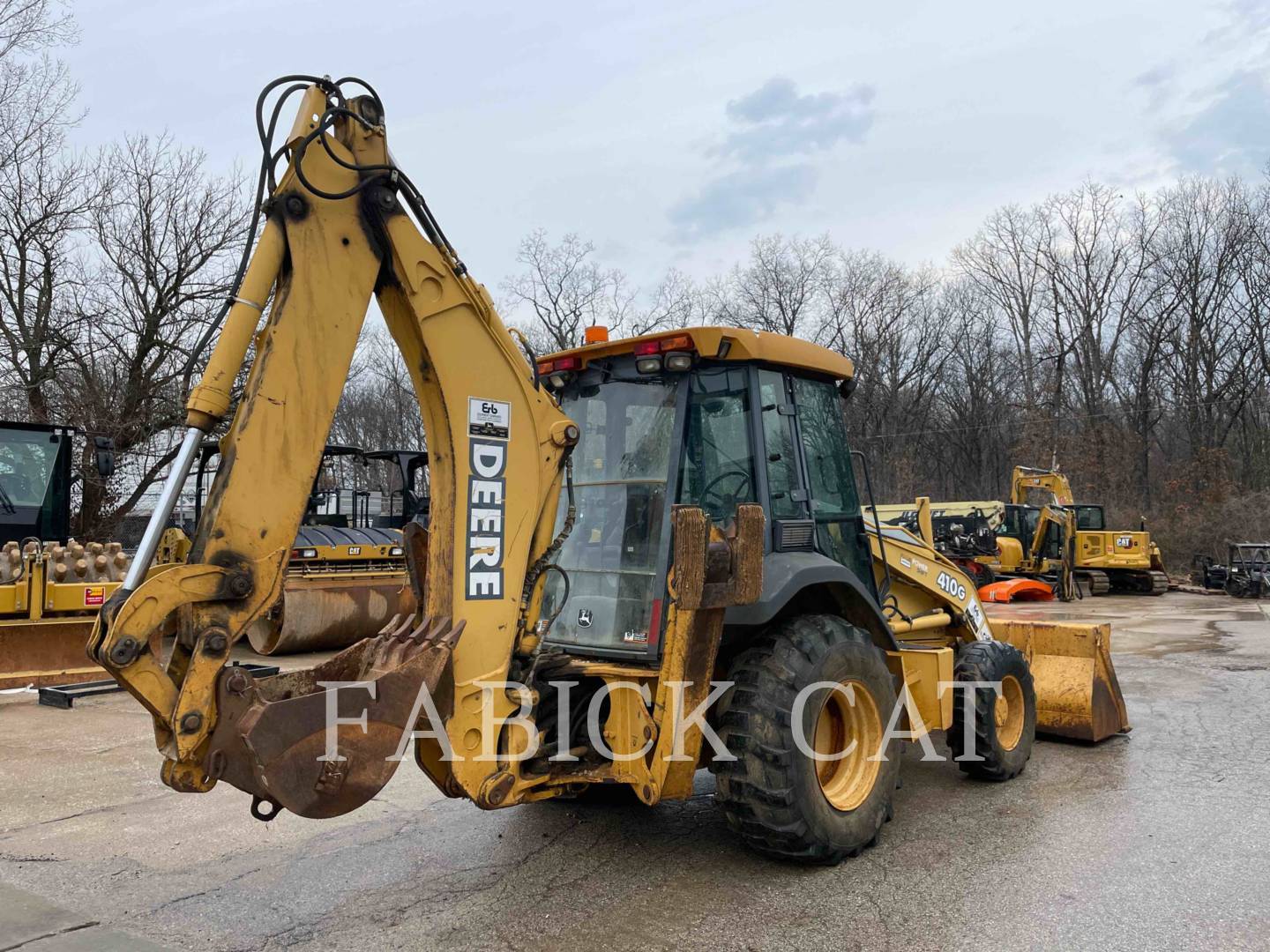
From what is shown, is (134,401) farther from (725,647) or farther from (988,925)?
(988,925)

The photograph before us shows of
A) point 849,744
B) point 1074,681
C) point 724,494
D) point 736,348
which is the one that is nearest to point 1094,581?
point 1074,681

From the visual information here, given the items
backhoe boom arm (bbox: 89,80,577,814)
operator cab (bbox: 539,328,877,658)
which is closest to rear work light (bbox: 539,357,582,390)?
operator cab (bbox: 539,328,877,658)

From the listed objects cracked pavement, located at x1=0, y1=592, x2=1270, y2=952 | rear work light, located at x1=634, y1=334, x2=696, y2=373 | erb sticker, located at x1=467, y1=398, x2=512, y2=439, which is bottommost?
cracked pavement, located at x1=0, y1=592, x2=1270, y2=952

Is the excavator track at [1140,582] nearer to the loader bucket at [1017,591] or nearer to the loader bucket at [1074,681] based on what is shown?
the loader bucket at [1017,591]

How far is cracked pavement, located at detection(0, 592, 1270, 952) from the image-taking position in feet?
12.1

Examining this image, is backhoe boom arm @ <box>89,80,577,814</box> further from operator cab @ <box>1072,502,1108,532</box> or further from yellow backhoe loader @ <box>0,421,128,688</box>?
operator cab @ <box>1072,502,1108,532</box>

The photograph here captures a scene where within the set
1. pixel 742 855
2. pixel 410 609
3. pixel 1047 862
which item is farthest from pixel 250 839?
pixel 1047 862

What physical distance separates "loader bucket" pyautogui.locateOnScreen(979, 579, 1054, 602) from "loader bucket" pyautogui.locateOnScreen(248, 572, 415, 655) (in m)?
Result: 12.1

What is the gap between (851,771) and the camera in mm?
4613

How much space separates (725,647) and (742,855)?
95cm

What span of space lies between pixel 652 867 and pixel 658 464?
5.98ft

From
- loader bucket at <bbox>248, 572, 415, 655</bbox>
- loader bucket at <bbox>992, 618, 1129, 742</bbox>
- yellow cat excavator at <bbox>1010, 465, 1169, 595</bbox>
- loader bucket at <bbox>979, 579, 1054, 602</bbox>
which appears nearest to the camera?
loader bucket at <bbox>992, 618, 1129, 742</bbox>

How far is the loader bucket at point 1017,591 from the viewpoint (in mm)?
19531

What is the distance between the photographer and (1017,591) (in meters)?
20.4
